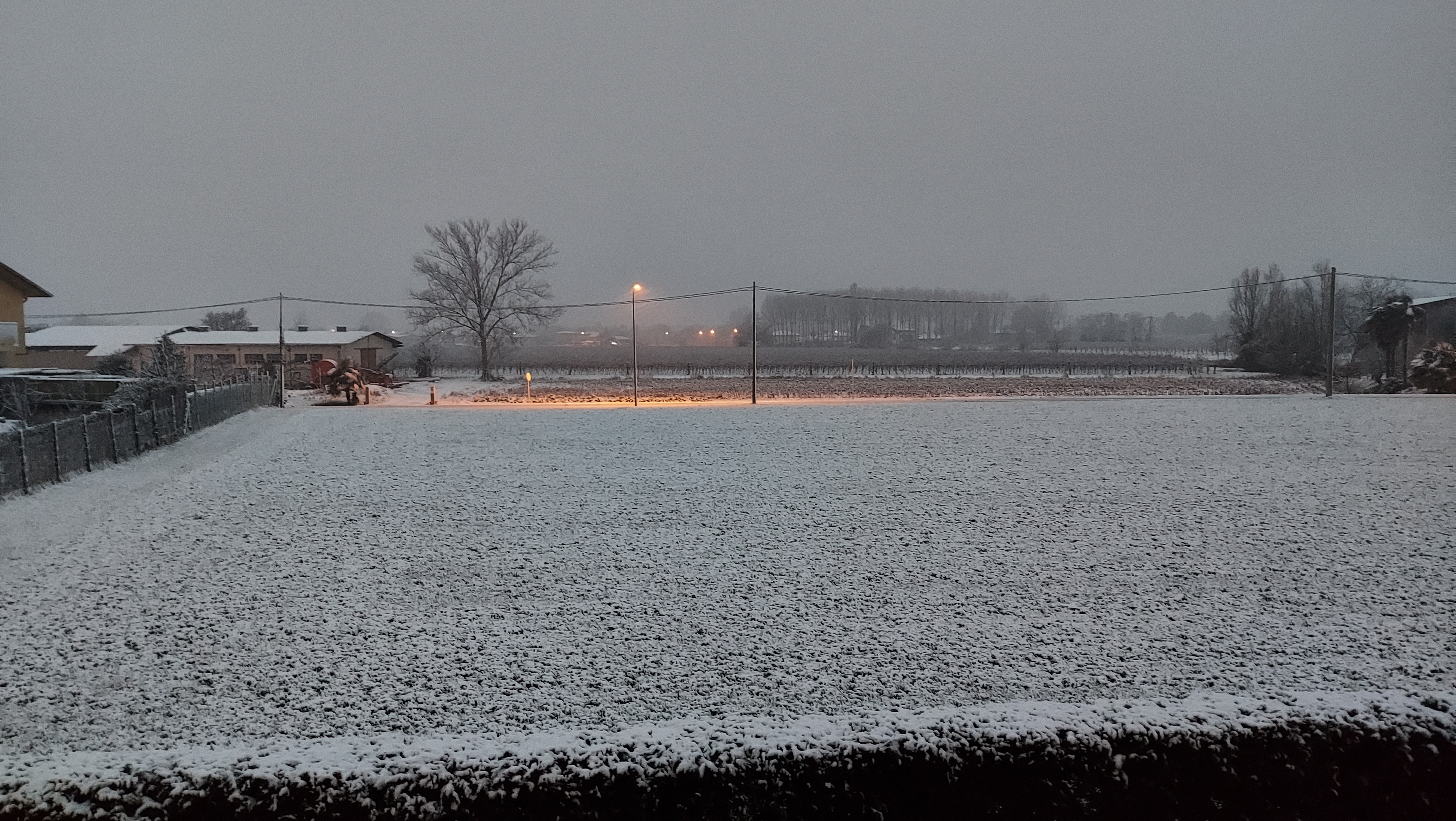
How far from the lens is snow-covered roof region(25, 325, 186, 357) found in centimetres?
4241

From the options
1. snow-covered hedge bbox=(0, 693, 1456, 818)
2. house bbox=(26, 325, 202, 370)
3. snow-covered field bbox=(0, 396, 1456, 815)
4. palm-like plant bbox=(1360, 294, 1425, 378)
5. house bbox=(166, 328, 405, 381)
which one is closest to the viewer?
snow-covered hedge bbox=(0, 693, 1456, 818)

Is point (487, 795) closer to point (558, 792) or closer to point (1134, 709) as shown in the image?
point (558, 792)

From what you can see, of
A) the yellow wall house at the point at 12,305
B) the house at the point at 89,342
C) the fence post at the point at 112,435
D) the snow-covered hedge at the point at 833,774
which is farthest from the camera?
the house at the point at 89,342

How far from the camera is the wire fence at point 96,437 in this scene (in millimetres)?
14031

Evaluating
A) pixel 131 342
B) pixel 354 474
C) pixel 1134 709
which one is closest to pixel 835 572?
pixel 1134 709

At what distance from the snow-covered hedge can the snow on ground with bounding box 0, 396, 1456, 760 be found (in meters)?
0.94

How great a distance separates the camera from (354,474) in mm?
16812

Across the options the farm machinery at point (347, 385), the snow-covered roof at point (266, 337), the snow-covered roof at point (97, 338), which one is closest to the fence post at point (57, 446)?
the farm machinery at point (347, 385)

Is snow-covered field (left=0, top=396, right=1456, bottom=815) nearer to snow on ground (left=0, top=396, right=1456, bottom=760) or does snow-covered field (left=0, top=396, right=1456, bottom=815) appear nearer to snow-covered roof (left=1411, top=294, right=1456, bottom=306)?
snow on ground (left=0, top=396, right=1456, bottom=760)

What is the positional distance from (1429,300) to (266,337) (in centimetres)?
6014

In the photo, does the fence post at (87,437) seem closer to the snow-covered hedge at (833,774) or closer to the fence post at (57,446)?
the fence post at (57,446)

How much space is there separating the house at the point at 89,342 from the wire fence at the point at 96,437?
54.8ft

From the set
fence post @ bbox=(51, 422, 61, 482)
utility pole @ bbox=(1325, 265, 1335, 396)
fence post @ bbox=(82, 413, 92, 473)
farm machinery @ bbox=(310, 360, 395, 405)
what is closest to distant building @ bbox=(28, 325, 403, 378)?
farm machinery @ bbox=(310, 360, 395, 405)

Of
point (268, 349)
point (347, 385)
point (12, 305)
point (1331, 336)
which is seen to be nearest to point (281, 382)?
point (347, 385)
